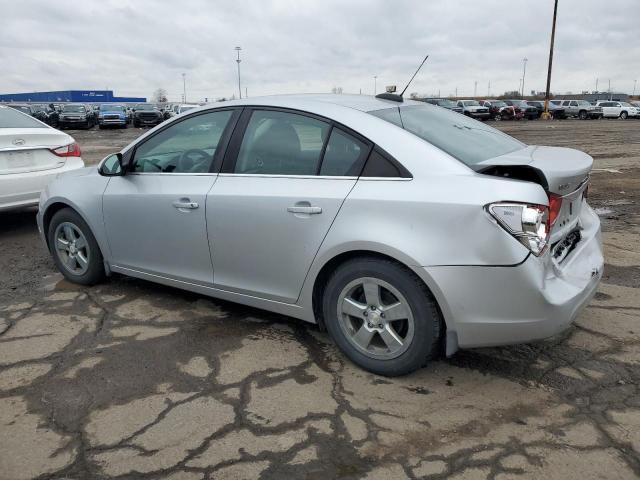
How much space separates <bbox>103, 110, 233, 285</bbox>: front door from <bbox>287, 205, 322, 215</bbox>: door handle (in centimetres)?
71

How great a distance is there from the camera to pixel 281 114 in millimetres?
3531

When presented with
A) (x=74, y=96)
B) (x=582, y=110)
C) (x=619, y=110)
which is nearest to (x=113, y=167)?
(x=619, y=110)

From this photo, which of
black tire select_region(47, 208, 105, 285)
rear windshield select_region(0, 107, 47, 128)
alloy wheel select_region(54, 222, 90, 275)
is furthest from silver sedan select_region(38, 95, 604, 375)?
rear windshield select_region(0, 107, 47, 128)

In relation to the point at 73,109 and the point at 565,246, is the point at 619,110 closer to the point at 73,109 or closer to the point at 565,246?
the point at 73,109

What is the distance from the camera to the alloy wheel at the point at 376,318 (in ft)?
9.65

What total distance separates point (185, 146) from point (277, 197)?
3.55 feet

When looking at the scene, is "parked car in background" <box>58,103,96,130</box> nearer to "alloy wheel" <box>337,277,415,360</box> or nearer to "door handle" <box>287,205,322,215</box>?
"door handle" <box>287,205,322,215</box>

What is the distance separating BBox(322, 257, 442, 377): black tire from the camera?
2.84 metres

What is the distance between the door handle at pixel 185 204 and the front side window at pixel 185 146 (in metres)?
0.23

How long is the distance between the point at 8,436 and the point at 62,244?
238cm

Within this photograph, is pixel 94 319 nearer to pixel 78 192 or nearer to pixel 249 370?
pixel 78 192

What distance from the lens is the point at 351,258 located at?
305 cm

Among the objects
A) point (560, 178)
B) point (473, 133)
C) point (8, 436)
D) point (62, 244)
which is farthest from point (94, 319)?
point (560, 178)

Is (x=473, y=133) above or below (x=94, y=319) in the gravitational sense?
above
